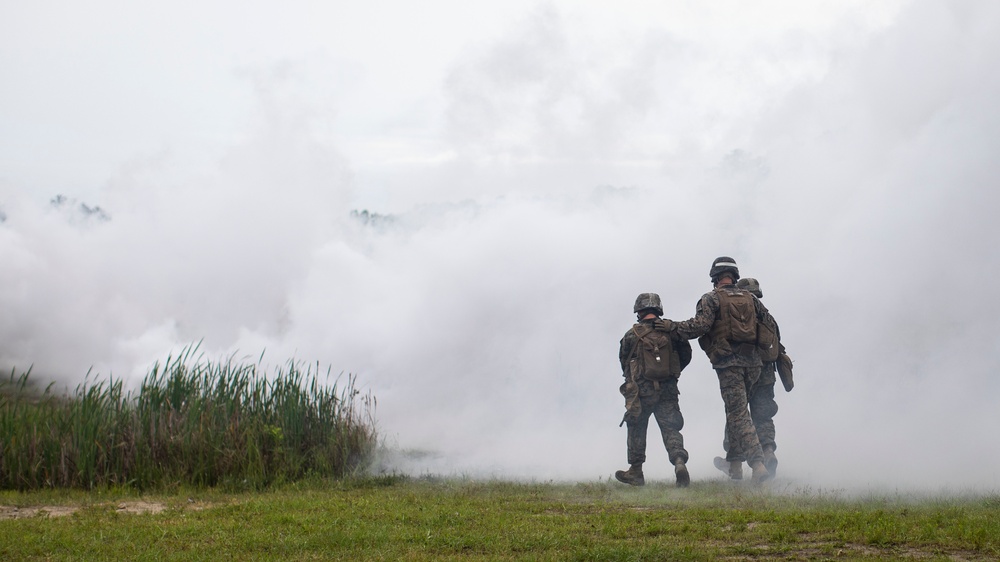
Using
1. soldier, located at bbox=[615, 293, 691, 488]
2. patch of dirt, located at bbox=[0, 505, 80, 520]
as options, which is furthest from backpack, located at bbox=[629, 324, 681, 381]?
patch of dirt, located at bbox=[0, 505, 80, 520]

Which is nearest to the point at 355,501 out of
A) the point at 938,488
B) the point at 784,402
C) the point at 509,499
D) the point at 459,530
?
the point at 509,499

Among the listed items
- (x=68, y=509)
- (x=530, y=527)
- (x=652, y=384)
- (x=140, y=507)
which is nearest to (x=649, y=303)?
(x=652, y=384)

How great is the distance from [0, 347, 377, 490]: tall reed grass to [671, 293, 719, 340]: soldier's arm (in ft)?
18.0

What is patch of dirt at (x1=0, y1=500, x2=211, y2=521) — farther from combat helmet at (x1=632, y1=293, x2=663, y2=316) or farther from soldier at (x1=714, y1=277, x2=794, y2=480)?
soldier at (x1=714, y1=277, x2=794, y2=480)

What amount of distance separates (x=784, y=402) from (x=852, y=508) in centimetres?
1642

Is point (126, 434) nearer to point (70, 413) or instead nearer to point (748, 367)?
point (70, 413)

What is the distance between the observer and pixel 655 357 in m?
14.4

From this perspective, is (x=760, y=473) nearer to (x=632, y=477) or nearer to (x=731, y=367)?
(x=731, y=367)

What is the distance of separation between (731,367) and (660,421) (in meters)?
1.26

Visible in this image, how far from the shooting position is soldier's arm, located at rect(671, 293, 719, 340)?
560 inches

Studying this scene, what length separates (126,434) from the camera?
14.8 metres

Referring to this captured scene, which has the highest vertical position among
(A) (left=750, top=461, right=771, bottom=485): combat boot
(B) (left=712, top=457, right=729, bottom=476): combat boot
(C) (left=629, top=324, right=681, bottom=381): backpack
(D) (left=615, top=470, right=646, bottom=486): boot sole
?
(C) (left=629, top=324, right=681, bottom=381): backpack

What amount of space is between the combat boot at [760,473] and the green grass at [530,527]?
561mm

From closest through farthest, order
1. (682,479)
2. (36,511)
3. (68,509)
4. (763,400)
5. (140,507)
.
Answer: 1. (36,511)
2. (68,509)
3. (140,507)
4. (682,479)
5. (763,400)
